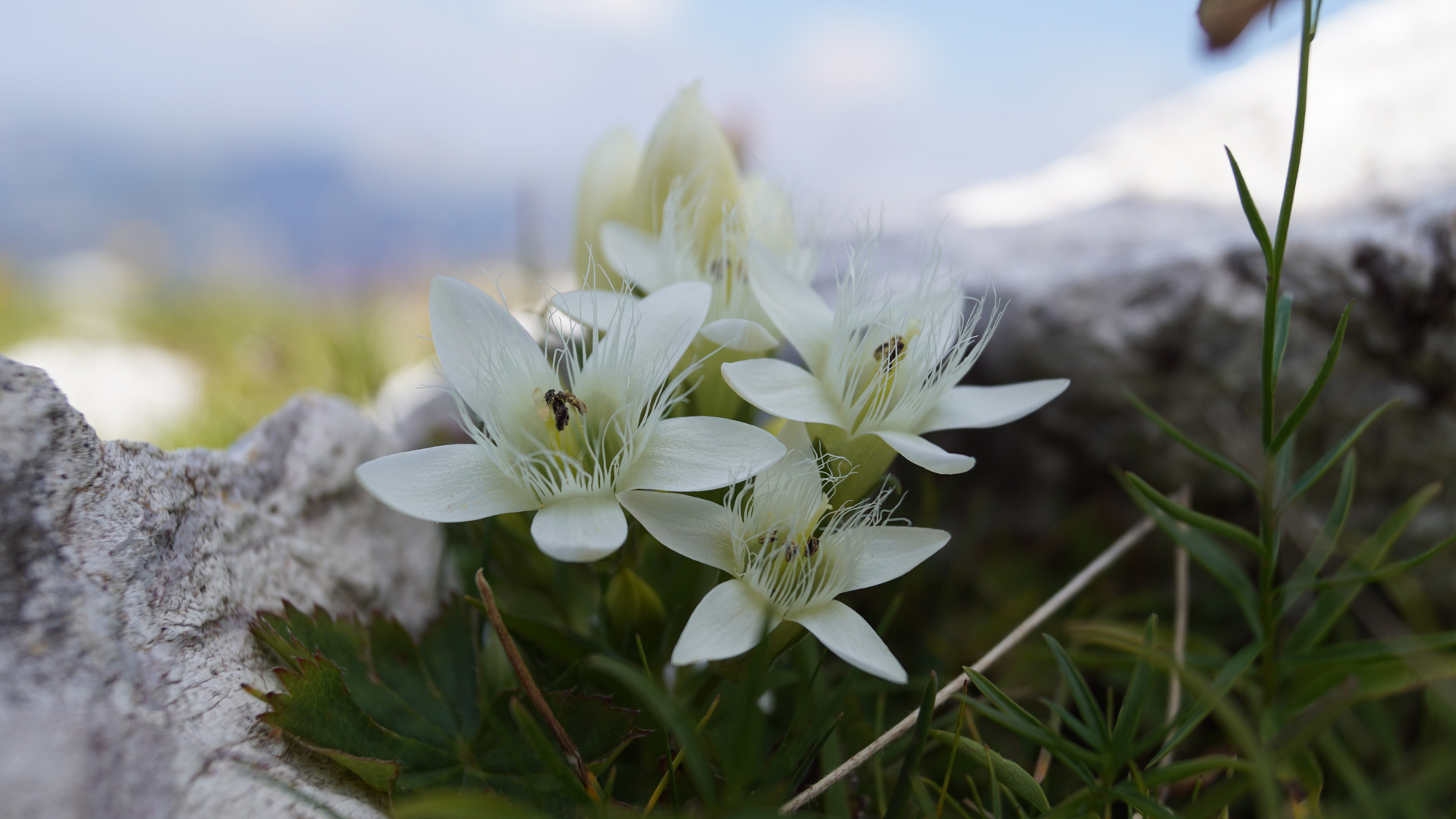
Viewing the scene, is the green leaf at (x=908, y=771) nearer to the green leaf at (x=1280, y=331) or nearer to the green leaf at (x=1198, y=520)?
the green leaf at (x=1198, y=520)

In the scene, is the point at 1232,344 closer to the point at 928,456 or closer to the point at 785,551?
the point at 928,456

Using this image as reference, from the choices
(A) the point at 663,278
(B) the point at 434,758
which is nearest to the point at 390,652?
(B) the point at 434,758

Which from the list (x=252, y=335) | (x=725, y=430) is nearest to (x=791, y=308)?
(x=725, y=430)

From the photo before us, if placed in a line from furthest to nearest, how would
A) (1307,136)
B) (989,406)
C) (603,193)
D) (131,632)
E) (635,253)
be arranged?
(1307,136) < (603,193) < (635,253) < (989,406) < (131,632)

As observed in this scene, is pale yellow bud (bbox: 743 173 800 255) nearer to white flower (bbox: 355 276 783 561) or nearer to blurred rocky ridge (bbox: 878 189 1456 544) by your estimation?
white flower (bbox: 355 276 783 561)

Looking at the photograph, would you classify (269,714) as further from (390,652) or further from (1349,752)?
(1349,752)

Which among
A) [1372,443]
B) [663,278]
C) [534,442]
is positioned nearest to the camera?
[534,442]
